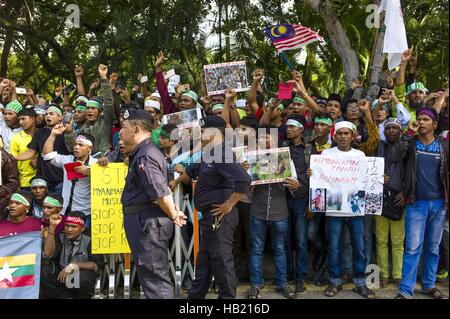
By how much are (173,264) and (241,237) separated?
3.05 feet

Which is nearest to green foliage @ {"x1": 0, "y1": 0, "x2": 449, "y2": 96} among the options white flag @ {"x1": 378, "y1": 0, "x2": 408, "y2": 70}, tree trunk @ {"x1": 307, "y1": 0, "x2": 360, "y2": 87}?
tree trunk @ {"x1": 307, "y1": 0, "x2": 360, "y2": 87}

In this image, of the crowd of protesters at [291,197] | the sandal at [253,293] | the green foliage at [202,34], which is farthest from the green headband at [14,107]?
the sandal at [253,293]

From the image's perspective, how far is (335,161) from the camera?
6.37 metres

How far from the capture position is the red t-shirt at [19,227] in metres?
6.32

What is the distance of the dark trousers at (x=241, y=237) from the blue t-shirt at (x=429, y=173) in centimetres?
200

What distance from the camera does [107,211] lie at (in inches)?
250

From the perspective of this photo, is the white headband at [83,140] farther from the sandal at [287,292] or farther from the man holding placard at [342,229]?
the sandal at [287,292]

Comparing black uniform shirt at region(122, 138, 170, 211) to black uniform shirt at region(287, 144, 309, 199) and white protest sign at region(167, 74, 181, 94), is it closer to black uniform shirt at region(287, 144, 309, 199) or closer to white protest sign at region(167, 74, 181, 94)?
black uniform shirt at region(287, 144, 309, 199)

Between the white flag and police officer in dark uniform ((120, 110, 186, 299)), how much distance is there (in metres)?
4.24

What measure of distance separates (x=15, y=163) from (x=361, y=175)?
429 cm

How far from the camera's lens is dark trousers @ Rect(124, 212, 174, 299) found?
16.2ft

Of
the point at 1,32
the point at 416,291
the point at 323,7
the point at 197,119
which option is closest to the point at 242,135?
the point at 197,119

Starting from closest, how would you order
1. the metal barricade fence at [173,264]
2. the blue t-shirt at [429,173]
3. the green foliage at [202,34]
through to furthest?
the blue t-shirt at [429,173] → the metal barricade fence at [173,264] → the green foliage at [202,34]

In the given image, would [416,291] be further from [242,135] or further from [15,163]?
[15,163]
